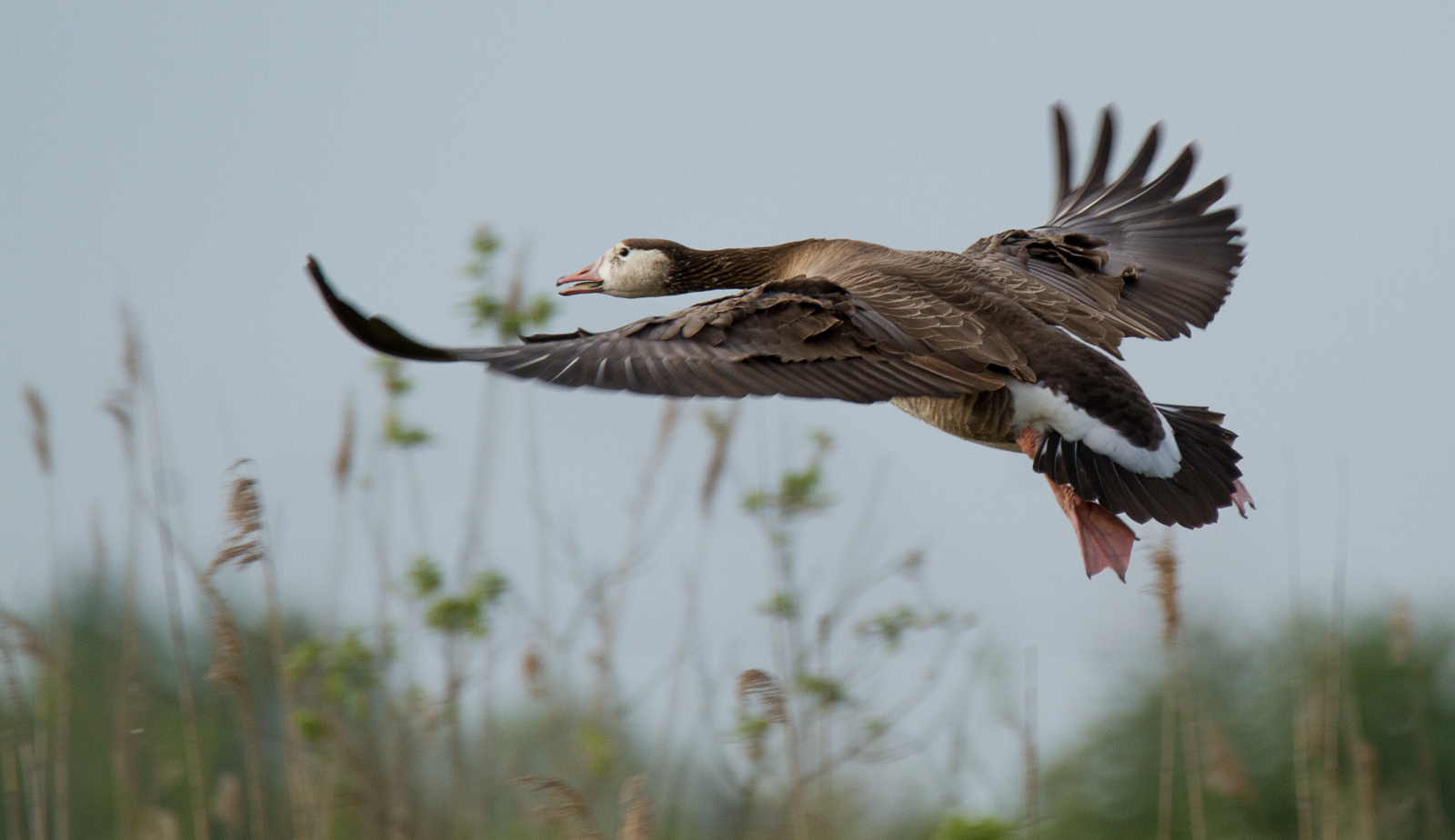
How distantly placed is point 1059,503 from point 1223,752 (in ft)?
4.96

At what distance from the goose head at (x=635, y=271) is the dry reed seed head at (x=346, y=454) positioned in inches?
82.5

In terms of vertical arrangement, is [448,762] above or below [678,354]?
below

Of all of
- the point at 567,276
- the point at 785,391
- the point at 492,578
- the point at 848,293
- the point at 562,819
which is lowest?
the point at 562,819

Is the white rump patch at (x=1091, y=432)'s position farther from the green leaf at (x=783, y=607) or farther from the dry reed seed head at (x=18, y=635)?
the dry reed seed head at (x=18, y=635)

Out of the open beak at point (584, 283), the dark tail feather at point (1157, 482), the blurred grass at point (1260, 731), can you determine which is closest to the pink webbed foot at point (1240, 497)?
the dark tail feather at point (1157, 482)


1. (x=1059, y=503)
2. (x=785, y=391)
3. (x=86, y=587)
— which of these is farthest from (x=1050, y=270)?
(x=86, y=587)

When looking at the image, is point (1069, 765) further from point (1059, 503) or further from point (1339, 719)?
point (1059, 503)

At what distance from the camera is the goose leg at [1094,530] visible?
455 centimetres

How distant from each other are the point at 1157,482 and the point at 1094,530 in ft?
1.18

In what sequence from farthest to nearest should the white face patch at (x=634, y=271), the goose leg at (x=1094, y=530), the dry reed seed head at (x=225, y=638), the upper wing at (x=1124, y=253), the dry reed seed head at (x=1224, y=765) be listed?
1. the white face patch at (x=634, y=271)
2. the upper wing at (x=1124, y=253)
3. the goose leg at (x=1094, y=530)
4. the dry reed seed head at (x=1224, y=765)
5. the dry reed seed head at (x=225, y=638)

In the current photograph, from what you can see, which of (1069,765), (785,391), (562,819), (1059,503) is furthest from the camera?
(1069,765)

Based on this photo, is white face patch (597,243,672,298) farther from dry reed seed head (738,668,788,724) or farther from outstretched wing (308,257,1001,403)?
dry reed seed head (738,668,788,724)

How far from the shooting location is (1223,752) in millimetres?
3451

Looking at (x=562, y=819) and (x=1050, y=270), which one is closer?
(x=562, y=819)
